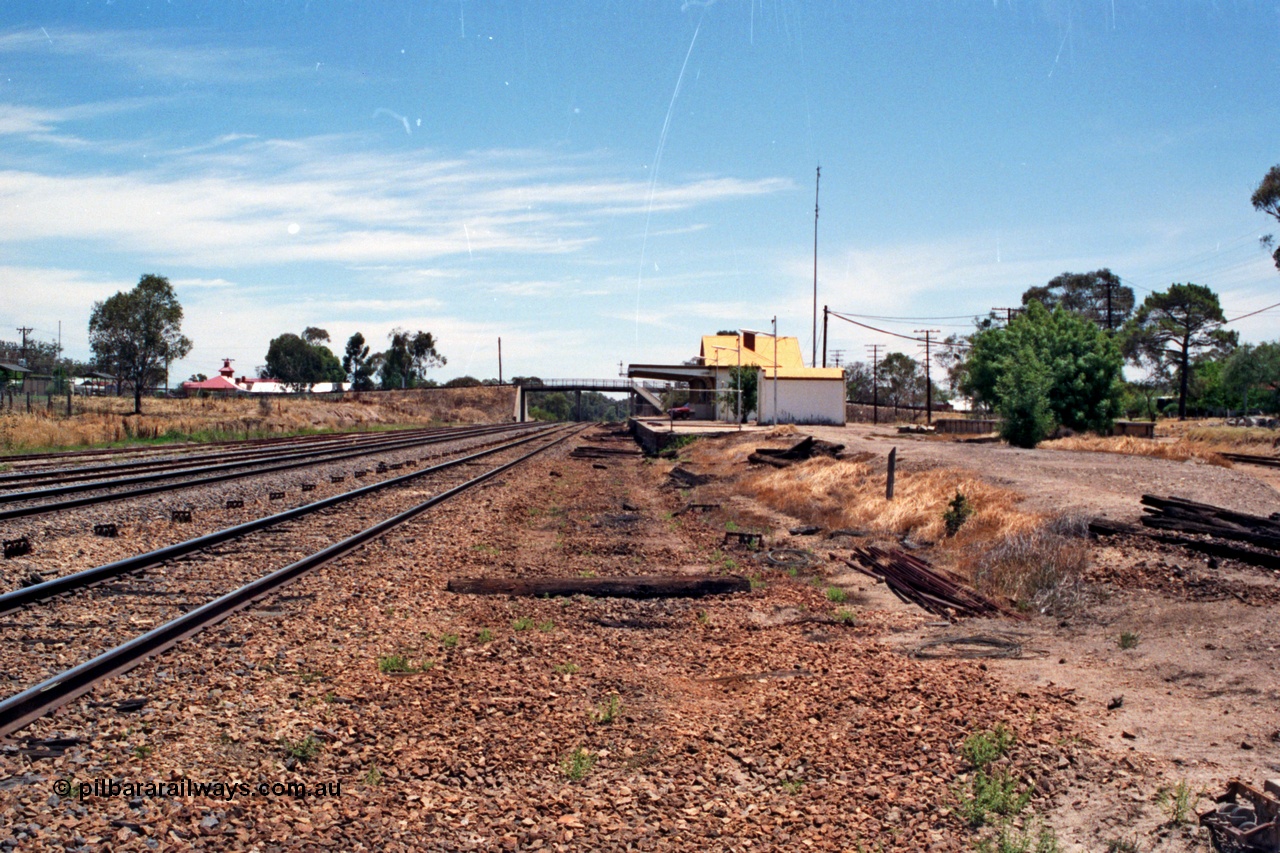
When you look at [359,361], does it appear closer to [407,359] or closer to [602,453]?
[407,359]

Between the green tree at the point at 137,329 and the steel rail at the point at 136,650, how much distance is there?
191 feet

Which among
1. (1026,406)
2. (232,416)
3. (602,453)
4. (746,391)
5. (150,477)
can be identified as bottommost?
(602,453)

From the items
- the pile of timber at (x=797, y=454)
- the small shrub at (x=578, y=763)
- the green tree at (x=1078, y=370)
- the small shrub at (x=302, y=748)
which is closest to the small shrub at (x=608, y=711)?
the small shrub at (x=578, y=763)

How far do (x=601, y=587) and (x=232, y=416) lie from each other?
52.5 metres

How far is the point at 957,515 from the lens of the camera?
44.9 feet

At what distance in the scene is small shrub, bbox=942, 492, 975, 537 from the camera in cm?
1360

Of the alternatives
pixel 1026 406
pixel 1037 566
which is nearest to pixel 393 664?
pixel 1037 566

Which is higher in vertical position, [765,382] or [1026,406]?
[765,382]

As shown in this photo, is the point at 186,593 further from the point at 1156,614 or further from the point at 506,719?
the point at 1156,614

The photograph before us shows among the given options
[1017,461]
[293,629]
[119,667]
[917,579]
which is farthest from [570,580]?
[1017,461]

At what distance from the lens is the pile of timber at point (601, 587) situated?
9539mm

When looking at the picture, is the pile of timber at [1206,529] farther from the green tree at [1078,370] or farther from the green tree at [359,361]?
the green tree at [359,361]

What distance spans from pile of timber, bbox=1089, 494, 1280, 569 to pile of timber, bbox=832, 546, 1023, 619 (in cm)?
245

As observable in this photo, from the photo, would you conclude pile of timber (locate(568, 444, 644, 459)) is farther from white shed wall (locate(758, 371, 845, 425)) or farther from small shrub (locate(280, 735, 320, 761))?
small shrub (locate(280, 735, 320, 761))
